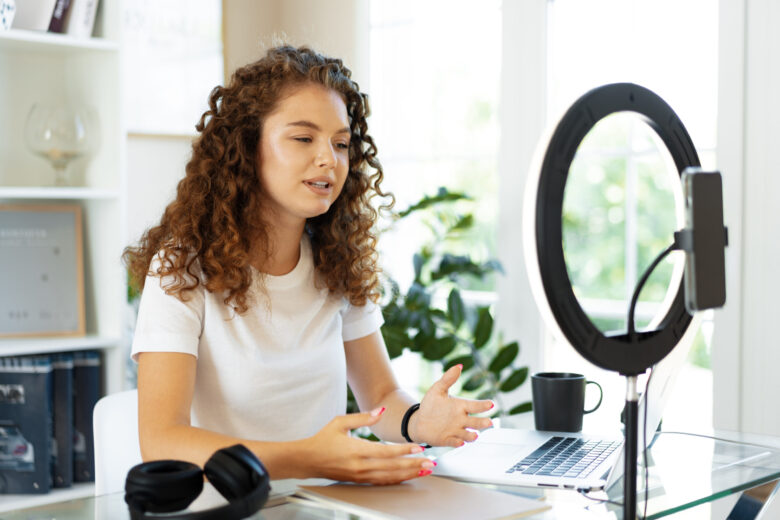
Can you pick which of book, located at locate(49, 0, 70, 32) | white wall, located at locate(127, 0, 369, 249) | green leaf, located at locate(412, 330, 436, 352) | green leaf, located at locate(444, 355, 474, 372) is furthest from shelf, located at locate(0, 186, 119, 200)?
green leaf, located at locate(444, 355, 474, 372)

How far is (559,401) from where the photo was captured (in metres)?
1.42

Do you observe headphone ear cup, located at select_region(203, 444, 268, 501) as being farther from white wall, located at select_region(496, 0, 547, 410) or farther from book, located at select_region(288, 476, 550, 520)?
white wall, located at select_region(496, 0, 547, 410)

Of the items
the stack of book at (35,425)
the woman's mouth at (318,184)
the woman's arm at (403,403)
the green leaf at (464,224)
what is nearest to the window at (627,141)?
the green leaf at (464,224)

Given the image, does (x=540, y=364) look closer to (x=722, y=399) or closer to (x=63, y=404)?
(x=722, y=399)

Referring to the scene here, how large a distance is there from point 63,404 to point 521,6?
1.79 metres

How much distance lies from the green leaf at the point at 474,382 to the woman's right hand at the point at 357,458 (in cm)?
135

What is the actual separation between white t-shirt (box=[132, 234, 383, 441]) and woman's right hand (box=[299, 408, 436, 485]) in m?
0.39

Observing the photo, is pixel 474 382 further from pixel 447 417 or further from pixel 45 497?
pixel 45 497

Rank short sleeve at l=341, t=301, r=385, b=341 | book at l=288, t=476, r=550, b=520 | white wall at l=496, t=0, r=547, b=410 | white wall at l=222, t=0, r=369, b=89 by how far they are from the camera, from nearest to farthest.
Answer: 1. book at l=288, t=476, r=550, b=520
2. short sleeve at l=341, t=301, r=385, b=341
3. white wall at l=496, t=0, r=547, b=410
4. white wall at l=222, t=0, r=369, b=89

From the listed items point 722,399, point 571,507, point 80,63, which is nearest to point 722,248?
point 571,507

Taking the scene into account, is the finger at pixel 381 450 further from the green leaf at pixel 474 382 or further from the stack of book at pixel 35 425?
the stack of book at pixel 35 425

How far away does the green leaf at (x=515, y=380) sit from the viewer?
2422 millimetres

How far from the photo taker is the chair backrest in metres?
1.51

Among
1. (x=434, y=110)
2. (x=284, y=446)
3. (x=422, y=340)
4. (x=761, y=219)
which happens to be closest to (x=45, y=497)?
(x=422, y=340)
